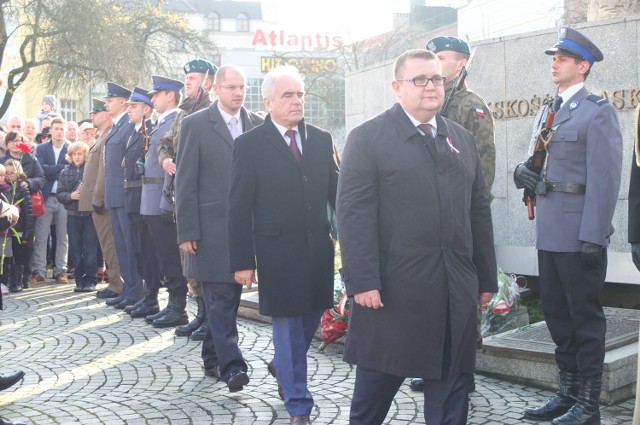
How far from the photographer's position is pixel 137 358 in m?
7.42

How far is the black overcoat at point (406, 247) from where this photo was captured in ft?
13.5

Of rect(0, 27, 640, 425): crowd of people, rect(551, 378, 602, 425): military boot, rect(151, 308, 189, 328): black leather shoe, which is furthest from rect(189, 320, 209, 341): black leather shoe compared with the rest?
rect(551, 378, 602, 425): military boot

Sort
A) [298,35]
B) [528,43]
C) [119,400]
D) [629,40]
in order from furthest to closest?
[298,35] < [528,43] < [629,40] < [119,400]

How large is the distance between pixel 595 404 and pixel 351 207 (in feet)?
6.54

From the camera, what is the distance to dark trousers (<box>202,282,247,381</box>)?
625 cm

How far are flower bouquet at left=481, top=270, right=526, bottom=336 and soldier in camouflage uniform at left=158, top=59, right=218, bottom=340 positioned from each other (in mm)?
2435

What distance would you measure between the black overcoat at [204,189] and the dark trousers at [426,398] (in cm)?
238

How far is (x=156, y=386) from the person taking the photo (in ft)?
21.3

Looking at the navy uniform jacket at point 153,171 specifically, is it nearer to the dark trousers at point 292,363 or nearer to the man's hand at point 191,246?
the man's hand at point 191,246

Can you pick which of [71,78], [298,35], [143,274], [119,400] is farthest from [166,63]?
[298,35]

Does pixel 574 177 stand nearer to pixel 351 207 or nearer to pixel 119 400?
pixel 351 207

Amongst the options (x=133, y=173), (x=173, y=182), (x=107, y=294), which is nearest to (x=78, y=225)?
(x=107, y=294)

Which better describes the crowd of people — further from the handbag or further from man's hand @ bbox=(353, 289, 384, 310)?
the handbag

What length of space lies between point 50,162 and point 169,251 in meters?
5.14
